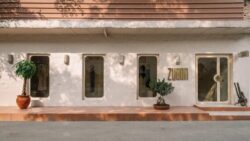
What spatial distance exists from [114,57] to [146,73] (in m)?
1.40

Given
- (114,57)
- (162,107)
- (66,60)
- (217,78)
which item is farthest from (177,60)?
(66,60)

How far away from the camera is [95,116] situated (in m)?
12.5

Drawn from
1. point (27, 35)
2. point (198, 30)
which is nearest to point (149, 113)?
point (198, 30)

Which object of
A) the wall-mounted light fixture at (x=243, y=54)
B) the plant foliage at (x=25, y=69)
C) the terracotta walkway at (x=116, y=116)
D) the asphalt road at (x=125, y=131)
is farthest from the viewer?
the wall-mounted light fixture at (x=243, y=54)

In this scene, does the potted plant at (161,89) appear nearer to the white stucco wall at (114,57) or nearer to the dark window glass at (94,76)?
the white stucco wall at (114,57)

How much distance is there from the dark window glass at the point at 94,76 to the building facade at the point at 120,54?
4 cm

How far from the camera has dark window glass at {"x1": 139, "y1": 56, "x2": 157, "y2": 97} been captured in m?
15.0

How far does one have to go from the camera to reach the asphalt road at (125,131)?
9227mm

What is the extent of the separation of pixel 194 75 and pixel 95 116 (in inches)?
178

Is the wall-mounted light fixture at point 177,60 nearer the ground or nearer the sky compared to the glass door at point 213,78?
nearer the sky

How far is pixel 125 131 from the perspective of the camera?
10.3 meters

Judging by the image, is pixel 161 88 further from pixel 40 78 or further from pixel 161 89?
pixel 40 78

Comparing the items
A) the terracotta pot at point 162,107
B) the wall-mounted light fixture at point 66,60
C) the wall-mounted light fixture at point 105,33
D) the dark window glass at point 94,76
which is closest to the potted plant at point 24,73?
the wall-mounted light fixture at point 66,60

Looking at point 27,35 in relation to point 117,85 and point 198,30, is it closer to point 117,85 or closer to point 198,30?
point 117,85
